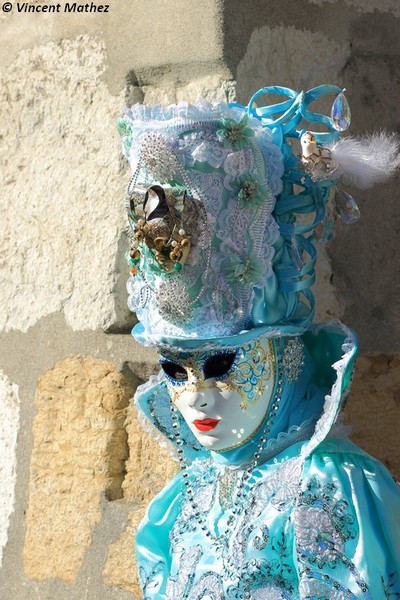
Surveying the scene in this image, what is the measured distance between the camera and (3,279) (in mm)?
3039

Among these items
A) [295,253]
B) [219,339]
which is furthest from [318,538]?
[295,253]

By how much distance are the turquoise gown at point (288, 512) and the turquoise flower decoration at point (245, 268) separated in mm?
145

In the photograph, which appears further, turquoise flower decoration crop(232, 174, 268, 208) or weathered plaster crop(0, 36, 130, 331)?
weathered plaster crop(0, 36, 130, 331)

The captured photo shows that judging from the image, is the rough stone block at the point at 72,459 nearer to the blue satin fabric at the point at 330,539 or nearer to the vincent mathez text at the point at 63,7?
the blue satin fabric at the point at 330,539

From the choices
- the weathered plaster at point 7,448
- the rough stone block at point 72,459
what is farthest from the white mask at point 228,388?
the weathered plaster at point 7,448

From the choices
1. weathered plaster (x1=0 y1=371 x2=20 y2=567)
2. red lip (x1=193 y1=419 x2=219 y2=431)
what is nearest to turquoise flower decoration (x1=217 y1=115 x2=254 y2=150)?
red lip (x1=193 y1=419 x2=219 y2=431)

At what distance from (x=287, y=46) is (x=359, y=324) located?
1.87ft

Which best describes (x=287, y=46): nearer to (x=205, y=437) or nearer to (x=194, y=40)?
(x=194, y=40)

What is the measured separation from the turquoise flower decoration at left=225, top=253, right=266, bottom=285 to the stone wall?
1.60 ft

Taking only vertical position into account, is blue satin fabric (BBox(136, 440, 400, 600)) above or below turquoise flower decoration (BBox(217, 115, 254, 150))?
below

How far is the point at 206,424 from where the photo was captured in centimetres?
228

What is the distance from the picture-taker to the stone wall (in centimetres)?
268

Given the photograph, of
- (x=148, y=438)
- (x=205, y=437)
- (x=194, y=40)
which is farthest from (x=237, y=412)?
(x=194, y=40)

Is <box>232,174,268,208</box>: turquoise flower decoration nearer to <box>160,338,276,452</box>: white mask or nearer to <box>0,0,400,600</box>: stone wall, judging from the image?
<box>160,338,276,452</box>: white mask
